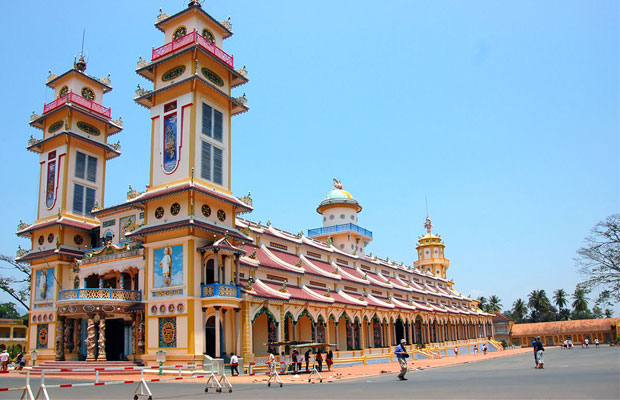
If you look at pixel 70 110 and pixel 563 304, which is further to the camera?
pixel 563 304

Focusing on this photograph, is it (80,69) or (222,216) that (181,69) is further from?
(80,69)

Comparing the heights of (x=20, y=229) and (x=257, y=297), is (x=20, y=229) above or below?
above

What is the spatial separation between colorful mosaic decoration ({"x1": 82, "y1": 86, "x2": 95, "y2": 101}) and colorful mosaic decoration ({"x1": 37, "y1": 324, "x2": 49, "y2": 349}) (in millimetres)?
19232

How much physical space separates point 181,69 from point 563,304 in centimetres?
11926

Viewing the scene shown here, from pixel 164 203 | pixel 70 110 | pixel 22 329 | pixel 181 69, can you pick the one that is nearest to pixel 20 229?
pixel 70 110

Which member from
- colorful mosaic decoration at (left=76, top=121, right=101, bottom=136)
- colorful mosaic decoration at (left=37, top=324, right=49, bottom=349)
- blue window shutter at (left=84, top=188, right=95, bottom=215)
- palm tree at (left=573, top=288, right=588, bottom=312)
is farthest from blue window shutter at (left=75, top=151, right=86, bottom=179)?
palm tree at (left=573, top=288, right=588, bottom=312)

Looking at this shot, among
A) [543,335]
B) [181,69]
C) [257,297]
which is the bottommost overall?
[543,335]

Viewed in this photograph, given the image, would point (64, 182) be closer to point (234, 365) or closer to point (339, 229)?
point (234, 365)

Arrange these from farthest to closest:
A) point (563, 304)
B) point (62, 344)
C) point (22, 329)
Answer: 1. point (563, 304)
2. point (22, 329)
3. point (62, 344)

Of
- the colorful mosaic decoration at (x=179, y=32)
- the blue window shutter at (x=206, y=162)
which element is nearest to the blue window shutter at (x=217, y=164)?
the blue window shutter at (x=206, y=162)

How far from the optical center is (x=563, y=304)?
4934 inches

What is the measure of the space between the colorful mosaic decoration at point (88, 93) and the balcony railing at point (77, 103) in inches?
21.0

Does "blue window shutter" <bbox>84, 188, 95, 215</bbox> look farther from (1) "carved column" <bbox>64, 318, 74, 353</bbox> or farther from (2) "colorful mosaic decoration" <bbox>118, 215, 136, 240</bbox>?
(1) "carved column" <bbox>64, 318, 74, 353</bbox>

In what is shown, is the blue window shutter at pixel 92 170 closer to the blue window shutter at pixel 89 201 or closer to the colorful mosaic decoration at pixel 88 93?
the blue window shutter at pixel 89 201
